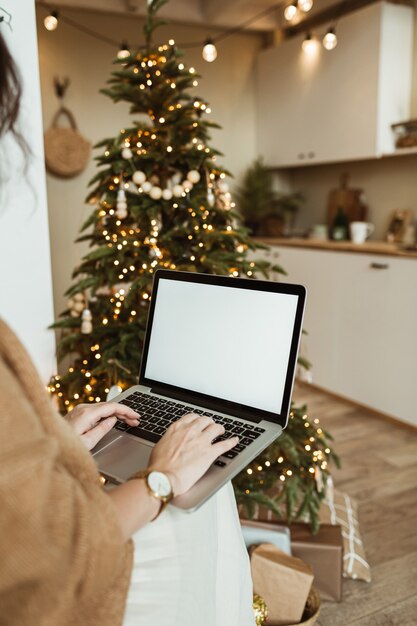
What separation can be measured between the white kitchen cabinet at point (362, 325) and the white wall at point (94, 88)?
1.45 m

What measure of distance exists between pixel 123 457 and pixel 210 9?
3638mm

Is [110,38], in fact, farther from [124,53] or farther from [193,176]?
[193,176]

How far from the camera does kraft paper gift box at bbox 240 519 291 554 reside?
1.64 metres

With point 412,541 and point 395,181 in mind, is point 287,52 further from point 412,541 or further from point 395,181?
point 412,541

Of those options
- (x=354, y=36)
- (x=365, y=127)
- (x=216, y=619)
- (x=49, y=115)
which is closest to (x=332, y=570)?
(x=216, y=619)

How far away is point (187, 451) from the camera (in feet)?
2.96

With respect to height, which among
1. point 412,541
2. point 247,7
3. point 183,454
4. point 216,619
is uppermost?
point 247,7

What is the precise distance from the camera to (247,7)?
3.68 m

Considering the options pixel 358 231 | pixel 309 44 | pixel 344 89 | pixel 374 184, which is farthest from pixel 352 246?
pixel 309 44

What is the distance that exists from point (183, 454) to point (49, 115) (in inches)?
136

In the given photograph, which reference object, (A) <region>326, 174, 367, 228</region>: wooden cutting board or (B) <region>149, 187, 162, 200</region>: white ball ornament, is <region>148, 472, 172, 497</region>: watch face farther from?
(A) <region>326, 174, 367, 228</region>: wooden cutting board

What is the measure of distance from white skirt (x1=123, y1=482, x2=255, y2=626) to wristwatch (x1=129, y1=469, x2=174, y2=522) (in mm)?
80

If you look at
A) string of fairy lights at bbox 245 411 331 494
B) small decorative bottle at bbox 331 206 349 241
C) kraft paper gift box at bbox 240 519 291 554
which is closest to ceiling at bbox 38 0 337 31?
small decorative bottle at bbox 331 206 349 241

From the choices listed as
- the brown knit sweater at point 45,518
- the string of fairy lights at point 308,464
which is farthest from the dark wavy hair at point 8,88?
the string of fairy lights at point 308,464
